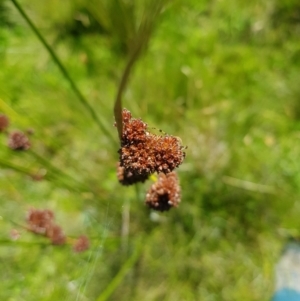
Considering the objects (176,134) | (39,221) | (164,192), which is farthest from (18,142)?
(176,134)

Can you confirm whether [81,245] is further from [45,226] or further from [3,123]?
[3,123]

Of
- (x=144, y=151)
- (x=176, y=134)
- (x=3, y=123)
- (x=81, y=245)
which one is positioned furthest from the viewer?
(x=176, y=134)

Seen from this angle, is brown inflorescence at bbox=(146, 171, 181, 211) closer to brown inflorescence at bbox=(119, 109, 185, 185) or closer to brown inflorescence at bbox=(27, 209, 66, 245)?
brown inflorescence at bbox=(119, 109, 185, 185)

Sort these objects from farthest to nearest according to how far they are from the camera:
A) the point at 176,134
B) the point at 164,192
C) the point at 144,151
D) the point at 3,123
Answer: the point at 176,134
the point at 3,123
the point at 164,192
the point at 144,151

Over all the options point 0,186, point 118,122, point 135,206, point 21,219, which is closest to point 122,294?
point 135,206

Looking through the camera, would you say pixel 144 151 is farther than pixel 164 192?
No

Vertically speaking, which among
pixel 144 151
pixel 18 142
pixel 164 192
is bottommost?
pixel 18 142

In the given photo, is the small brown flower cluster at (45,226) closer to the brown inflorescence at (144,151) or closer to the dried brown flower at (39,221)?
the dried brown flower at (39,221)
